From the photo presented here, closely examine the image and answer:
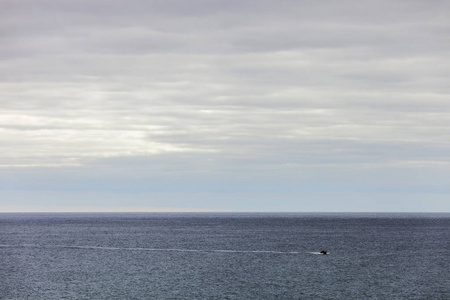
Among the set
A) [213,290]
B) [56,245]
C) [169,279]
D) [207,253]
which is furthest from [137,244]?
[213,290]

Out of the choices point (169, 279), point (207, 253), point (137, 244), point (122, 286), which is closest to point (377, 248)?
point (207, 253)

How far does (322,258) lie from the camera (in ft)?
422

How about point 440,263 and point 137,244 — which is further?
point 137,244

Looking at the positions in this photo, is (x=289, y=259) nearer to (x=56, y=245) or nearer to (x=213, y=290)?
(x=213, y=290)

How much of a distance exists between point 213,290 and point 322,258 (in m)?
48.3

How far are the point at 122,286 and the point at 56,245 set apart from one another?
85.4m

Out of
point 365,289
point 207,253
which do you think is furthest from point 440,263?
point 207,253

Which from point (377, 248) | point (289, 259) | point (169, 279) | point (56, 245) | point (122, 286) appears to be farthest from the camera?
point (56, 245)

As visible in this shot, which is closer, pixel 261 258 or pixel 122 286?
pixel 122 286

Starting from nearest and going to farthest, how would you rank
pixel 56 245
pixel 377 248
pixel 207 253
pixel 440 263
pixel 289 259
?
1. pixel 440 263
2. pixel 289 259
3. pixel 207 253
4. pixel 377 248
5. pixel 56 245

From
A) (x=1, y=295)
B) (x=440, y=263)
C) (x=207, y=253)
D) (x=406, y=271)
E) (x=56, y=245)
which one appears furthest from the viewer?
(x=56, y=245)

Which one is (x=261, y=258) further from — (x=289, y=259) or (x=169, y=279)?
(x=169, y=279)

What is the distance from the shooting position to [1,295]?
267ft

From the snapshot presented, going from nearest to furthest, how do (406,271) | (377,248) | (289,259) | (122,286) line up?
1. (122,286)
2. (406,271)
3. (289,259)
4. (377,248)
